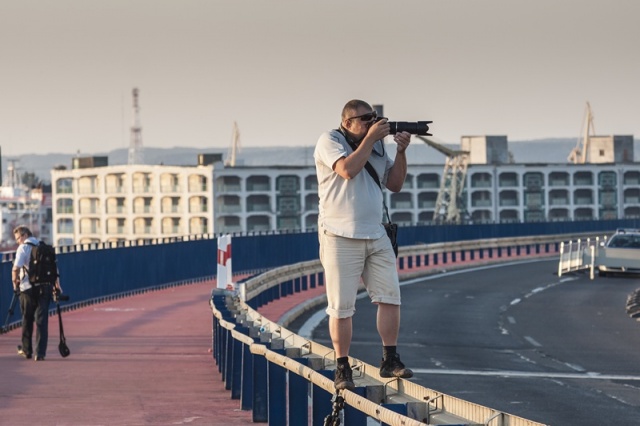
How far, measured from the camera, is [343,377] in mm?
9516

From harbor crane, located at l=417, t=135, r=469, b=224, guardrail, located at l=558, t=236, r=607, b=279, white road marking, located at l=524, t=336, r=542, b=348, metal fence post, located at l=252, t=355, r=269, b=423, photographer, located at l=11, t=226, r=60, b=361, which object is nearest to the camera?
metal fence post, located at l=252, t=355, r=269, b=423

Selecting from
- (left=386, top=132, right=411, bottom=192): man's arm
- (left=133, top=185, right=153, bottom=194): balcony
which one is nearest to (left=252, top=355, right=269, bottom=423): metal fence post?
(left=386, top=132, right=411, bottom=192): man's arm

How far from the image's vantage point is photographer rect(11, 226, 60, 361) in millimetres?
19078

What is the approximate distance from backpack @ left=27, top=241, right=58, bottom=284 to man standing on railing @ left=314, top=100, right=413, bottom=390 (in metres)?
9.67

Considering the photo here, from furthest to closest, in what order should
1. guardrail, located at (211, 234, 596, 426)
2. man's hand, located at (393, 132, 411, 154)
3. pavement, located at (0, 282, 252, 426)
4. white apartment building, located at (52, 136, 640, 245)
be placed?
white apartment building, located at (52, 136, 640, 245), pavement, located at (0, 282, 252, 426), man's hand, located at (393, 132, 411, 154), guardrail, located at (211, 234, 596, 426)

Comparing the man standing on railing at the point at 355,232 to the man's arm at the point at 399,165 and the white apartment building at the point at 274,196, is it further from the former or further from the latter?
the white apartment building at the point at 274,196

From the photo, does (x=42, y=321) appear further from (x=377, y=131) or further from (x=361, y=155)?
(x=377, y=131)

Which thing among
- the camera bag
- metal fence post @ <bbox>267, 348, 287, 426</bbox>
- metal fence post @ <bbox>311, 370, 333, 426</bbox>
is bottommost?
metal fence post @ <bbox>267, 348, 287, 426</bbox>

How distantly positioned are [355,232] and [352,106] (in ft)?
2.68

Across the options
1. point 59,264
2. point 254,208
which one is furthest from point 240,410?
point 254,208

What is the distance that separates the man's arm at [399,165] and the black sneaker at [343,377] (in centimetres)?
118

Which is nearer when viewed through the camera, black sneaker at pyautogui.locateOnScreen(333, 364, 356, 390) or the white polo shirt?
black sneaker at pyautogui.locateOnScreen(333, 364, 356, 390)

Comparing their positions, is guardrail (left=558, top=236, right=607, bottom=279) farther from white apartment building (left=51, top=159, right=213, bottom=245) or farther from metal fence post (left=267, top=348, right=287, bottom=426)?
white apartment building (left=51, top=159, right=213, bottom=245)

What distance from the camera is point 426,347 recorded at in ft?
73.8
